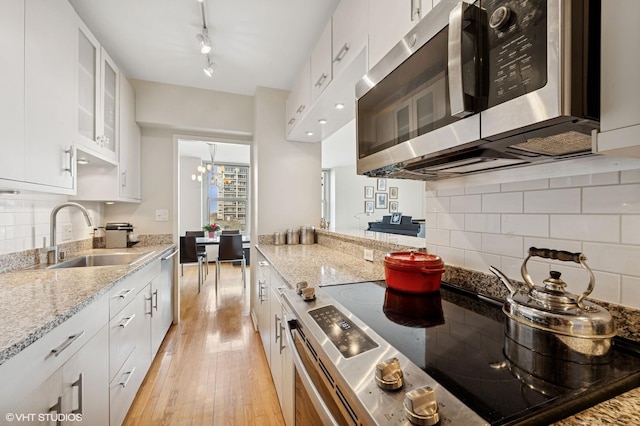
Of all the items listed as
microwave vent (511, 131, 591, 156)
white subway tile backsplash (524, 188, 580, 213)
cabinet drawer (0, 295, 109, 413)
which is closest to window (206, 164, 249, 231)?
cabinet drawer (0, 295, 109, 413)

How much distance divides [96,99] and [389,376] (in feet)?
8.15

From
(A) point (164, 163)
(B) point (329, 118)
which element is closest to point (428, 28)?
(B) point (329, 118)

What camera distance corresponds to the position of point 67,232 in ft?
6.79

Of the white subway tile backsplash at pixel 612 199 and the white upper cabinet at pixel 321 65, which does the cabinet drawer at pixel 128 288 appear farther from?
the white subway tile backsplash at pixel 612 199

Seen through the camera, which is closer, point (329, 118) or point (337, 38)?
point (337, 38)

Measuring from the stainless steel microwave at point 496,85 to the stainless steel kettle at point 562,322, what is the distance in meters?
0.30

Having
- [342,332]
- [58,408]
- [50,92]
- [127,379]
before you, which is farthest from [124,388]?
[50,92]

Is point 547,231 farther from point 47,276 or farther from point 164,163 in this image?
point 164,163

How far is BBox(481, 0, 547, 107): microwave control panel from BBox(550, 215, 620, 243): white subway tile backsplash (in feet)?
1.60

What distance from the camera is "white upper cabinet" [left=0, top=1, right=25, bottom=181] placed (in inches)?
43.1

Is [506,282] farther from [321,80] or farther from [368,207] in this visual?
[368,207]

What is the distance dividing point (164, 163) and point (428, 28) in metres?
2.90

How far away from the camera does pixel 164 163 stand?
288cm

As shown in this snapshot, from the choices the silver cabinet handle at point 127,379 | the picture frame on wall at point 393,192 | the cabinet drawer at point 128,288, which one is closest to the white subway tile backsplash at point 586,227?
the cabinet drawer at point 128,288
